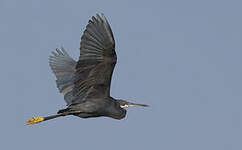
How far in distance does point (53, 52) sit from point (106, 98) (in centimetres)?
586

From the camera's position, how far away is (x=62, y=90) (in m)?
18.5

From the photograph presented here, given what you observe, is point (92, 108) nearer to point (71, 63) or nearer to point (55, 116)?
point (55, 116)

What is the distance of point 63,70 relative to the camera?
19.9m

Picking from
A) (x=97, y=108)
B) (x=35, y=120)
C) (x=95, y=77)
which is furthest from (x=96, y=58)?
(x=35, y=120)

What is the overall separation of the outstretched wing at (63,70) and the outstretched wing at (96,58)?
223cm

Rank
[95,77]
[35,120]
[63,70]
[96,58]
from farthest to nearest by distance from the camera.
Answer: [63,70], [35,120], [95,77], [96,58]

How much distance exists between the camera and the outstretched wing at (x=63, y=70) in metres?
18.5

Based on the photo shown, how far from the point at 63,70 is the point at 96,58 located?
5.18m

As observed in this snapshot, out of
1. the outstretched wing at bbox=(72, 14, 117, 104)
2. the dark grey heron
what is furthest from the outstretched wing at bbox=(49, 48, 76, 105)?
the outstretched wing at bbox=(72, 14, 117, 104)

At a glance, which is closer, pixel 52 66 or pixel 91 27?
pixel 91 27

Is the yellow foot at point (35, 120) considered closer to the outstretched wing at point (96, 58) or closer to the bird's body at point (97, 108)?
the bird's body at point (97, 108)

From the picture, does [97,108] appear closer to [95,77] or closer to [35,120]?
[95,77]

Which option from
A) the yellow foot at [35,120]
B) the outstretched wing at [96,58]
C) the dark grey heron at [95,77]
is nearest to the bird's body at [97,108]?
the dark grey heron at [95,77]

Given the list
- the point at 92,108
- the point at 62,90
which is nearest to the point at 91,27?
the point at 92,108
